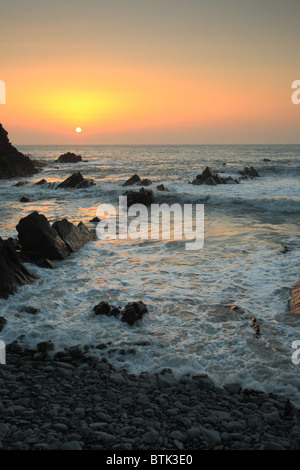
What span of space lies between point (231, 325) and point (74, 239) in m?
7.66

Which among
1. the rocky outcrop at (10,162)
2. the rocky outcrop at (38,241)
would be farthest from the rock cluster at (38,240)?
the rocky outcrop at (10,162)

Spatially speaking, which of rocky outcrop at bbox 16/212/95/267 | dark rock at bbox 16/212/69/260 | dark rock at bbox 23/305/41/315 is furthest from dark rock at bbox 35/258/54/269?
dark rock at bbox 23/305/41/315

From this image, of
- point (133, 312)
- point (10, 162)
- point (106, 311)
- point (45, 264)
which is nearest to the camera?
point (133, 312)

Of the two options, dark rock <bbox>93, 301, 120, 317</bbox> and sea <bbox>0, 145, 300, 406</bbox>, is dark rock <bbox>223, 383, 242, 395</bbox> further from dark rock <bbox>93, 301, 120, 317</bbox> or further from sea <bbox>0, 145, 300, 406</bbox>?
dark rock <bbox>93, 301, 120, 317</bbox>

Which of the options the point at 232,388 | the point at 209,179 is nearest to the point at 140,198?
the point at 209,179

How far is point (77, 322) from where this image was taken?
6.86 metres

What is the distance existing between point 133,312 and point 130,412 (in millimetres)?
2655

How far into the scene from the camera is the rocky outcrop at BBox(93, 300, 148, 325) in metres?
6.91

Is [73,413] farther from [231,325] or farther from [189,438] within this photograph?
[231,325]

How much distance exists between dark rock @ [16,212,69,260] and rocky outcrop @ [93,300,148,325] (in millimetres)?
4439

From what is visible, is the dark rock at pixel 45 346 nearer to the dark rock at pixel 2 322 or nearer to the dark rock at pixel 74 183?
the dark rock at pixel 2 322

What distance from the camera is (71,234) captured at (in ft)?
41.2

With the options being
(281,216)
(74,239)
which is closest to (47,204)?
(74,239)

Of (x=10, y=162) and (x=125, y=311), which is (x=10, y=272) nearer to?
(x=125, y=311)
